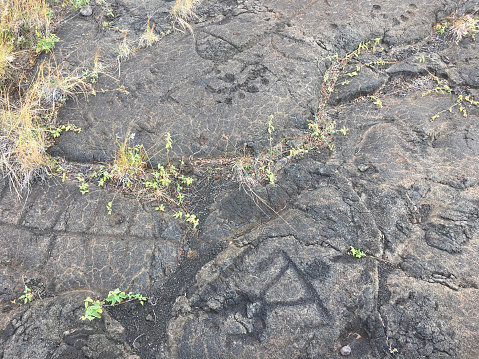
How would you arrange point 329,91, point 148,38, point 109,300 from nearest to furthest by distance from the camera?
point 109,300
point 329,91
point 148,38

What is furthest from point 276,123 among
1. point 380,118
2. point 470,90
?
point 470,90

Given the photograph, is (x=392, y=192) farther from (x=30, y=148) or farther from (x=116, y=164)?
(x=30, y=148)

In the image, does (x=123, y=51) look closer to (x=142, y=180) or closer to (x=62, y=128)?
(x=62, y=128)

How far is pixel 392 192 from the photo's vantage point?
268cm

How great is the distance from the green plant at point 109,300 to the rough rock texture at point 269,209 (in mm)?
51

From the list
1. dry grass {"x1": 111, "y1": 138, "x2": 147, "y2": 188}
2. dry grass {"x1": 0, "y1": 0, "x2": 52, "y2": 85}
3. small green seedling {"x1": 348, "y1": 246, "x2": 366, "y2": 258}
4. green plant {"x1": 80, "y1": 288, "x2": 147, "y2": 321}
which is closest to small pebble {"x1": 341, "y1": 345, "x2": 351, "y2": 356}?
small green seedling {"x1": 348, "y1": 246, "x2": 366, "y2": 258}

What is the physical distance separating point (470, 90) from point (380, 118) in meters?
0.95

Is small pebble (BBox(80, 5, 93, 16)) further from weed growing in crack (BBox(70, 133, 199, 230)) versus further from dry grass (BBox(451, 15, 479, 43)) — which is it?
dry grass (BBox(451, 15, 479, 43))

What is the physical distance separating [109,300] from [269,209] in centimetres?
123

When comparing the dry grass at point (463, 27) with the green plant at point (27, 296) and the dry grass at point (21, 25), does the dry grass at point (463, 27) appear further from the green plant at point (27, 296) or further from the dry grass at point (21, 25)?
the green plant at point (27, 296)

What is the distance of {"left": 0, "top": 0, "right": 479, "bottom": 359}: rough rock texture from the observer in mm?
2135

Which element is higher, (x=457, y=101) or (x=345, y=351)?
(x=457, y=101)

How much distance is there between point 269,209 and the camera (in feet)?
8.86

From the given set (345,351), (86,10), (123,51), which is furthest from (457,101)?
(86,10)
